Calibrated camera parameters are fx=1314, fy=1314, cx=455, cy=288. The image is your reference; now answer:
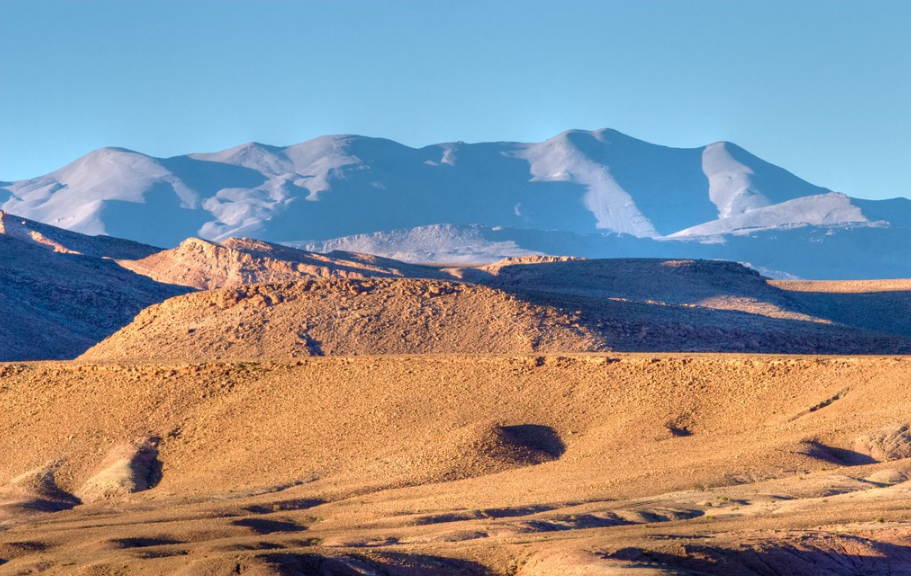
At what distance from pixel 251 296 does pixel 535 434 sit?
21.0 m

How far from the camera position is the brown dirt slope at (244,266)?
92250mm

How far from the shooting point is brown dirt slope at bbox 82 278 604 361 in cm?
4912

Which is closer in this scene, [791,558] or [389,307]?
[791,558]

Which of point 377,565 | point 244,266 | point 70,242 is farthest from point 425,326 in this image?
point 70,242

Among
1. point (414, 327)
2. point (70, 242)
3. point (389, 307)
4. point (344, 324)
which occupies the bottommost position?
point (344, 324)

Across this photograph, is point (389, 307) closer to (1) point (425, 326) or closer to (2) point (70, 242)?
(1) point (425, 326)

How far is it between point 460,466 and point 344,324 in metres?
18.8

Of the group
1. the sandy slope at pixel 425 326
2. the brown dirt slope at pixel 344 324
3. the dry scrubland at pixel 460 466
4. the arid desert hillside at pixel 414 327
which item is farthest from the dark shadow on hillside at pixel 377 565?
the brown dirt slope at pixel 344 324

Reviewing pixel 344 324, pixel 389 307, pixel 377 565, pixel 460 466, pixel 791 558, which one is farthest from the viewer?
pixel 389 307

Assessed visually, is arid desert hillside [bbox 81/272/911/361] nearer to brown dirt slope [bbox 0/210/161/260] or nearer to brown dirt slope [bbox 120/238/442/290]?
brown dirt slope [bbox 120/238/442/290]

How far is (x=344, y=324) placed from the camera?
167ft

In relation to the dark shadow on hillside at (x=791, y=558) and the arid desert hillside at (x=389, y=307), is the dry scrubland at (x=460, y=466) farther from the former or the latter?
the arid desert hillside at (x=389, y=307)

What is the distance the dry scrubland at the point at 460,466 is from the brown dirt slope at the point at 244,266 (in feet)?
163

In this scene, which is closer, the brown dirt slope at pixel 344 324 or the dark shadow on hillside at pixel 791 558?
the dark shadow on hillside at pixel 791 558
